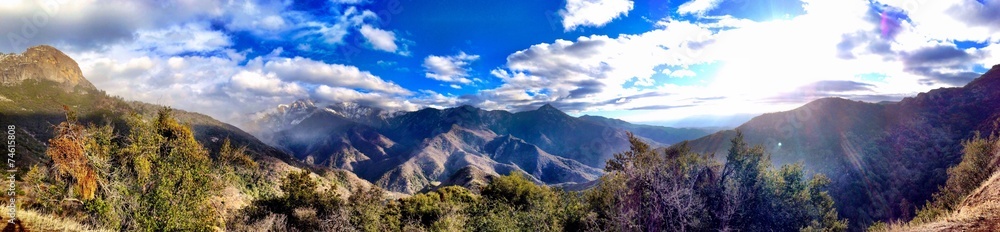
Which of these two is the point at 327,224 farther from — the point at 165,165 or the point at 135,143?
the point at 135,143

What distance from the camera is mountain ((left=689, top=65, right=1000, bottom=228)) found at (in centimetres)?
9156

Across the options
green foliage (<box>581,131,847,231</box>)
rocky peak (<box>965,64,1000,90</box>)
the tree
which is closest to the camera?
green foliage (<box>581,131,847,231</box>)

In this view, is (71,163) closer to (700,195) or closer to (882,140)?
(700,195)

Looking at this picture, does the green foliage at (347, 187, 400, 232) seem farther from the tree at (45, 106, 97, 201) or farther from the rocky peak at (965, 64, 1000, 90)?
the rocky peak at (965, 64, 1000, 90)

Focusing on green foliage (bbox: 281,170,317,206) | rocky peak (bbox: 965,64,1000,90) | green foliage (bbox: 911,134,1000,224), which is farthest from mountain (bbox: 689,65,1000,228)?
green foliage (bbox: 281,170,317,206)

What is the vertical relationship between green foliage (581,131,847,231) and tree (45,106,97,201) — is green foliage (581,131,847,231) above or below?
below

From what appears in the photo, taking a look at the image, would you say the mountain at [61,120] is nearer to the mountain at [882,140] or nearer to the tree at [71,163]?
the tree at [71,163]

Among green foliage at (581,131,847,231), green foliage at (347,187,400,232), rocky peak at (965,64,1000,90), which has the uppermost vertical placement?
rocky peak at (965,64,1000,90)

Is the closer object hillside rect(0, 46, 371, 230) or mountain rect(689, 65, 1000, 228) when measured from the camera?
hillside rect(0, 46, 371, 230)

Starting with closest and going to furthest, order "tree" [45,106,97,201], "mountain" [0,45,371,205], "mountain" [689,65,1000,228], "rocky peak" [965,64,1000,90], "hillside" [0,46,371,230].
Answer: "tree" [45,106,97,201] → "hillside" [0,46,371,230] → "mountain" [689,65,1000,228] → "mountain" [0,45,371,205] → "rocky peak" [965,64,1000,90]

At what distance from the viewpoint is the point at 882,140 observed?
119 m

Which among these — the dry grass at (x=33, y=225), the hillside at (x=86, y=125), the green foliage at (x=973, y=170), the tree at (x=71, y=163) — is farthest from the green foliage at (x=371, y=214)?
the green foliage at (x=973, y=170)

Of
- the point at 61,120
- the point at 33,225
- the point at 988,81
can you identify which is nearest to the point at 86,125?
the point at 33,225

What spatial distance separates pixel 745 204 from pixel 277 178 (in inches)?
5195
